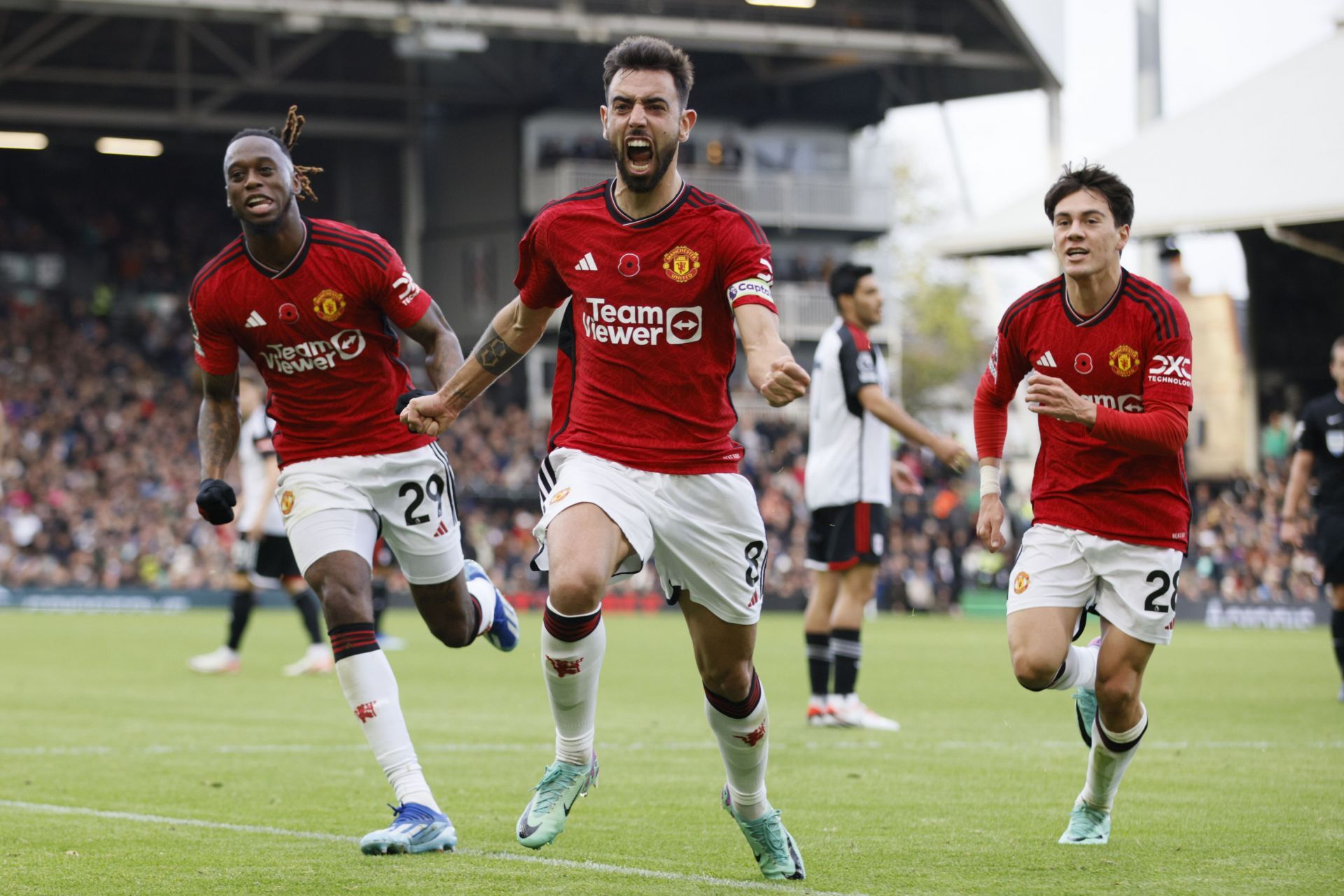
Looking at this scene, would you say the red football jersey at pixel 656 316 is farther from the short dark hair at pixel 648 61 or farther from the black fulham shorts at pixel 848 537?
the black fulham shorts at pixel 848 537

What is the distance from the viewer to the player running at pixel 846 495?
11016mm

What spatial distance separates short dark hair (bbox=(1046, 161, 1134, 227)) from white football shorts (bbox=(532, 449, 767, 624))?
1.78m

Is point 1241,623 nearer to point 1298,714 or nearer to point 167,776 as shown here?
point 1298,714

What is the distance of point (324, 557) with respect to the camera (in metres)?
6.91

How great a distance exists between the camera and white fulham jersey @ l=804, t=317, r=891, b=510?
11133 mm

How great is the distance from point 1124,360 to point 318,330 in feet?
10.4

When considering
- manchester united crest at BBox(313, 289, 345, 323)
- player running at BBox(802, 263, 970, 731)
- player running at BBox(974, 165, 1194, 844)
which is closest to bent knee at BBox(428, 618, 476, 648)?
manchester united crest at BBox(313, 289, 345, 323)

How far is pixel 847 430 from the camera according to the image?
37.1 ft

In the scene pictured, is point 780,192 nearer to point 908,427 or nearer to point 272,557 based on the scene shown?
point 272,557

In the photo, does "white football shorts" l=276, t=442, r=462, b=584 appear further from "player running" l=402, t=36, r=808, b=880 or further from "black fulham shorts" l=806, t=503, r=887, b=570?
"black fulham shorts" l=806, t=503, r=887, b=570

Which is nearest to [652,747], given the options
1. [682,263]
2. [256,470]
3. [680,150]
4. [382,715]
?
[382,715]

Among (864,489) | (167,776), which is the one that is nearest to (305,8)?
(864,489)

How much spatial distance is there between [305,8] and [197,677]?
20.5 m

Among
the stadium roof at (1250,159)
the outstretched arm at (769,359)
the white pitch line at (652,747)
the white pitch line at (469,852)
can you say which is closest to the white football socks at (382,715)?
the white pitch line at (469,852)
